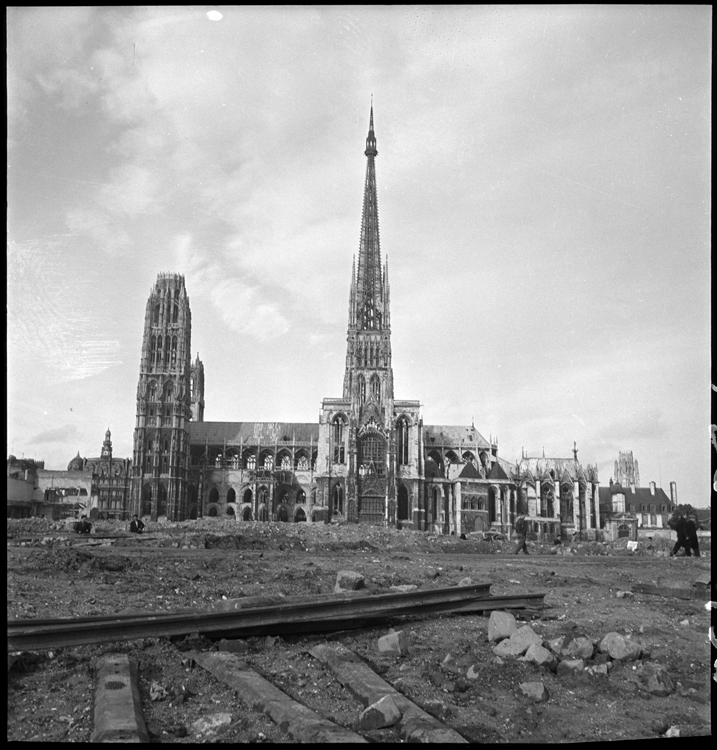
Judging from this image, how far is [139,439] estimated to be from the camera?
8362 centimetres

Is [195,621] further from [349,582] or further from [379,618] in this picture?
[349,582]

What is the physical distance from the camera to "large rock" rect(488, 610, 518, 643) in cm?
962

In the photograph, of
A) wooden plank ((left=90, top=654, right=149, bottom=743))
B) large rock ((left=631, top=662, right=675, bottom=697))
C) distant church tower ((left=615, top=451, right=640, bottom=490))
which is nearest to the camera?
wooden plank ((left=90, top=654, right=149, bottom=743))

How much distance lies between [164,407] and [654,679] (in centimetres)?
8208

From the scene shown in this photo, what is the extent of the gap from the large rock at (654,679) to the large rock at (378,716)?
128 inches

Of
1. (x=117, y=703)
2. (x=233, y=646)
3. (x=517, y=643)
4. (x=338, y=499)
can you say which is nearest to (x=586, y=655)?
(x=517, y=643)

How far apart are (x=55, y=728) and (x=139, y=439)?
265 ft

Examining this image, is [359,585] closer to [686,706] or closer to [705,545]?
[686,706]

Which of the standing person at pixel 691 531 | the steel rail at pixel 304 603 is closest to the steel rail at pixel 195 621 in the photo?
the steel rail at pixel 304 603

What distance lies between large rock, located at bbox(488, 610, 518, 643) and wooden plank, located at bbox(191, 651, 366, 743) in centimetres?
356

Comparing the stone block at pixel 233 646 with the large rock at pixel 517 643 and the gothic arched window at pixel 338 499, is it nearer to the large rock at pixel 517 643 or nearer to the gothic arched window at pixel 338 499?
the large rock at pixel 517 643

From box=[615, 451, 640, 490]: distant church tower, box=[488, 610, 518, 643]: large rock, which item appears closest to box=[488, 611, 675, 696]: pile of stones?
box=[488, 610, 518, 643]: large rock

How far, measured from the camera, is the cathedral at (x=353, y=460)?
76500 mm

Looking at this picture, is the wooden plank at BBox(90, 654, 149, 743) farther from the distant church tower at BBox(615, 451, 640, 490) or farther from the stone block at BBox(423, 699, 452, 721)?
the distant church tower at BBox(615, 451, 640, 490)
